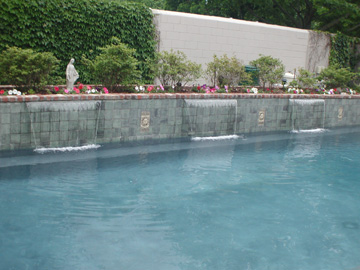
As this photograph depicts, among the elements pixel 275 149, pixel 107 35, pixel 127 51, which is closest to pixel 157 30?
pixel 107 35

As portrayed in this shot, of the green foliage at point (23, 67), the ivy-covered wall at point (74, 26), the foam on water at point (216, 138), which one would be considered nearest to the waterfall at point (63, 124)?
the green foliage at point (23, 67)

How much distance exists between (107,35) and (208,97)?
394 cm

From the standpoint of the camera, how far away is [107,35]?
11953mm

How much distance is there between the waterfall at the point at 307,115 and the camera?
11.8 metres

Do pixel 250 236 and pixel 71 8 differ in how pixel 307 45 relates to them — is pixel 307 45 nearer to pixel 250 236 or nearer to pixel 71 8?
pixel 71 8

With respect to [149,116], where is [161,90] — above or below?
above

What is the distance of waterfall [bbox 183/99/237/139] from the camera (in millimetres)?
9758

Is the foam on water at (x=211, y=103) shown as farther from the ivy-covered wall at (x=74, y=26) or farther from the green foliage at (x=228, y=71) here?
the ivy-covered wall at (x=74, y=26)

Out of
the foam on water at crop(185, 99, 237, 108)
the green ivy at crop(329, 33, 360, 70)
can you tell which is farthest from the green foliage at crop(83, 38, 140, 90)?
the green ivy at crop(329, 33, 360, 70)

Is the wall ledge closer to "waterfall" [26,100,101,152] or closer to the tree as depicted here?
"waterfall" [26,100,101,152]

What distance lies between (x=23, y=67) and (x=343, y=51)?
15425 millimetres

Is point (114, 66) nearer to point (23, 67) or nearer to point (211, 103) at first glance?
point (23, 67)

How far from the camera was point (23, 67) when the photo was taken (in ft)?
27.7

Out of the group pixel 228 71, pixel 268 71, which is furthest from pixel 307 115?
pixel 228 71
